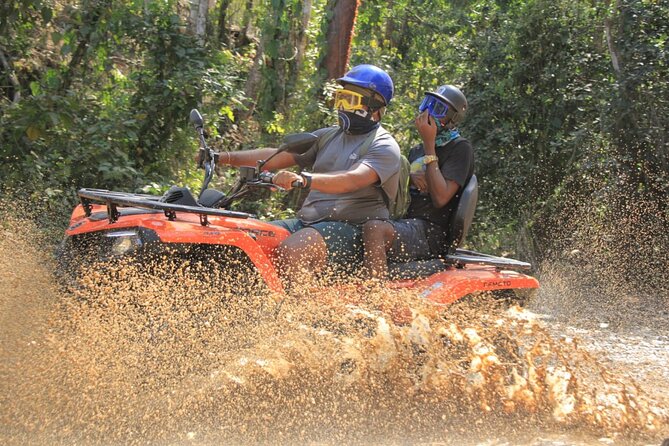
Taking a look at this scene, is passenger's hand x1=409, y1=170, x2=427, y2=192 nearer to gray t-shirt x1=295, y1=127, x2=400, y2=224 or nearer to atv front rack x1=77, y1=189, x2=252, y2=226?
Answer: gray t-shirt x1=295, y1=127, x2=400, y2=224

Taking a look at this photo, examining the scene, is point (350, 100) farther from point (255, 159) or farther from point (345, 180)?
point (255, 159)

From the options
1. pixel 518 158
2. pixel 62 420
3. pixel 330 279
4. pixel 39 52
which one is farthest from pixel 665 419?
pixel 39 52

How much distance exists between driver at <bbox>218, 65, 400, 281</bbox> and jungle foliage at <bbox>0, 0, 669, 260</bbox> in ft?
11.9

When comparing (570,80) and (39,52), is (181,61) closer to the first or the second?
(39,52)

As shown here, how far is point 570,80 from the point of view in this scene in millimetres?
10266

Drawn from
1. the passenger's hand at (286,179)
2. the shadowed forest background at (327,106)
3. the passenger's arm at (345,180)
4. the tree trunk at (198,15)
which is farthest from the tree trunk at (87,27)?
the passenger's hand at (286,179)

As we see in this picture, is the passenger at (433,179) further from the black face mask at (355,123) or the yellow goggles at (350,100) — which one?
the yellow goggles at (350,100)

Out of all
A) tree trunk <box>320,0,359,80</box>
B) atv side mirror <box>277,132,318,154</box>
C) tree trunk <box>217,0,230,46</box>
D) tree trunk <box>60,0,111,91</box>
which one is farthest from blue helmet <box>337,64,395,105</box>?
tree trunk <box>217,0,230,46</box>

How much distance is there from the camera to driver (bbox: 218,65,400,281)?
14.9 ft

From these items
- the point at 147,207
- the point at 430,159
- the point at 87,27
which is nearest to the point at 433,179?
the point at 430,159

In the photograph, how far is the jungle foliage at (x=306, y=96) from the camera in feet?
27.7

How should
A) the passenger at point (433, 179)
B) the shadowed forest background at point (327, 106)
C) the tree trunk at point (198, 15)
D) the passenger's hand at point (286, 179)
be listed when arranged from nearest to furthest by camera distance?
the passenger's hand at point (286, 179), the passenger at point (433, 179), the shadowed forest background at point (327, 106), the tree trunk at point (198, 15)

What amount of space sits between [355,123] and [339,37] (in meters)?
5.70

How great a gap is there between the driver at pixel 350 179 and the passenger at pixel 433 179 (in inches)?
8.4
